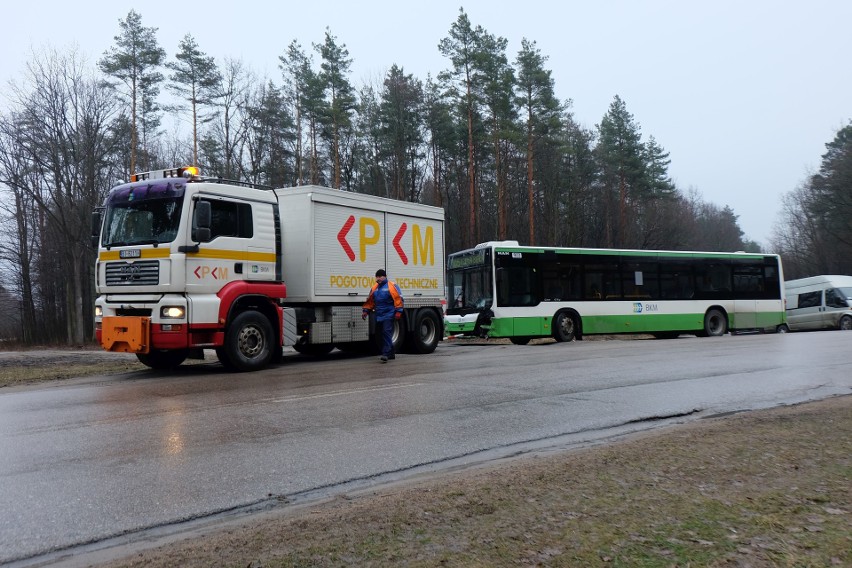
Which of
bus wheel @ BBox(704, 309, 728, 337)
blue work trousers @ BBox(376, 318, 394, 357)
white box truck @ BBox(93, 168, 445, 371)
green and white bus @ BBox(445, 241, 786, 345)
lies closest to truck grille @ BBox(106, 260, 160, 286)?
white box truck @ BBox(93, 168, 445, 371)

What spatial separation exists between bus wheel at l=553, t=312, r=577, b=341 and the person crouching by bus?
333 inches

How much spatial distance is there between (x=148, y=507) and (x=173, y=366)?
9.63m

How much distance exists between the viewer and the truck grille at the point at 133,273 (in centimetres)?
1128

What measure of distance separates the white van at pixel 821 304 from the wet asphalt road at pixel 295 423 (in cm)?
2052

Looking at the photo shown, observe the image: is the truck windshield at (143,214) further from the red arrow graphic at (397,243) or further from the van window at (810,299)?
the van window at (810,299)

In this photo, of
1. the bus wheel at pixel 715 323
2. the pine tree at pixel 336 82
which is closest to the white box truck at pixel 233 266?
the bus wheel at pixel 715 323

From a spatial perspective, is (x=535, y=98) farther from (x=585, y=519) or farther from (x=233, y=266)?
(x=585, y=519)

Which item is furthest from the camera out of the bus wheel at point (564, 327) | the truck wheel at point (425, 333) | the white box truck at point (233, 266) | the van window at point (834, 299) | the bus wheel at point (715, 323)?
the van window at point (834, 299)

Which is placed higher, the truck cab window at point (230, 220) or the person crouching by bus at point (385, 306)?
the truck cab window at point (230, 220)

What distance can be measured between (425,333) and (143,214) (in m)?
7.33

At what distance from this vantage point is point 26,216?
3966cm

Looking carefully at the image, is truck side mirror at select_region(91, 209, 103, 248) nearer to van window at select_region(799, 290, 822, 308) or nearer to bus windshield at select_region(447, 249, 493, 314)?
bus windshield at select_region(447, 249, 493, 314)

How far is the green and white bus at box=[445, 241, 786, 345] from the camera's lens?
2030 centimetres

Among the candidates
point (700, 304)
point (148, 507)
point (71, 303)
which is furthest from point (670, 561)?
point (71, 303)
